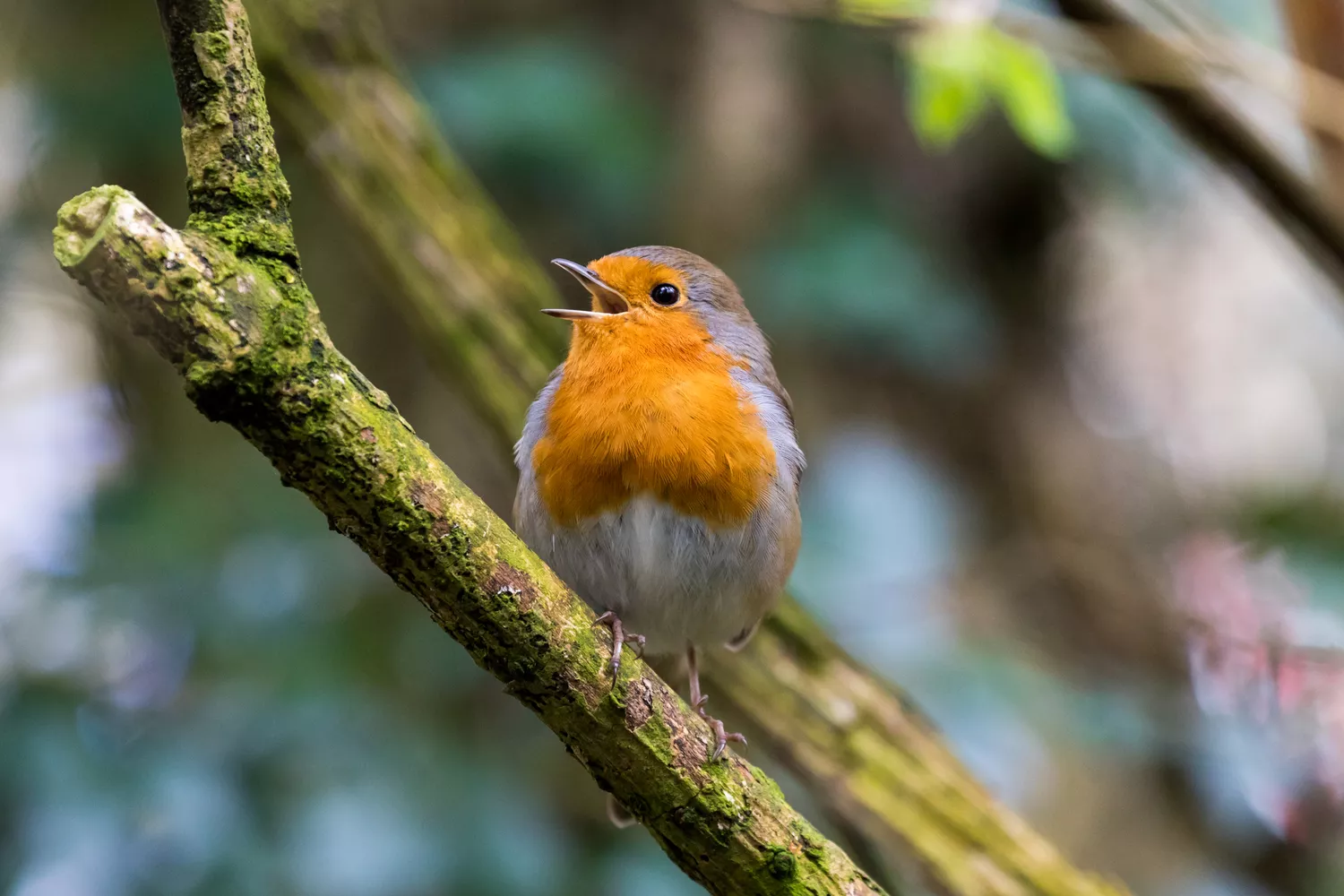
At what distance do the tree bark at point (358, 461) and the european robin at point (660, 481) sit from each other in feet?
1.37

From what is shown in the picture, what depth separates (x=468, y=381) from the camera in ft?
9.56

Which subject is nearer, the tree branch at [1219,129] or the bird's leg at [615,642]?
the bird's leg at [615,642]

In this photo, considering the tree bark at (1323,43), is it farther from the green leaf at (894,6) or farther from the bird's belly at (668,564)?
the bird's belly at (668,564)

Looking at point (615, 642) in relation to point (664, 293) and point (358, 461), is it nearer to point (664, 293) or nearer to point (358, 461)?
point (358, 461)

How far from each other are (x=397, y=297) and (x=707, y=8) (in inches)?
89.5

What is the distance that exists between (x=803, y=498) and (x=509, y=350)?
3.63 feet

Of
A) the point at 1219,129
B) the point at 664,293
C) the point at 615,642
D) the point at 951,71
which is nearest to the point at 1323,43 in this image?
the point at 1219,129

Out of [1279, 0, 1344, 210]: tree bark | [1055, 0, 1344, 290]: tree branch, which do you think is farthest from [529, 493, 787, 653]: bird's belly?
[1279, 0, 1344, 210]: tree bark

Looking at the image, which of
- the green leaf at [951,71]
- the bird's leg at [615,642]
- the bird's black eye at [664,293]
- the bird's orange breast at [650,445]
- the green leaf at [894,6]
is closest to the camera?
the bird's leg at [615,642]

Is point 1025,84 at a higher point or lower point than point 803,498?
higher

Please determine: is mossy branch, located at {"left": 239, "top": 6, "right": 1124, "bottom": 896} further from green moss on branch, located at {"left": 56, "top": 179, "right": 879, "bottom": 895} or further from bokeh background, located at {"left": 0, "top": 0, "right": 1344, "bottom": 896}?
green moss on branch, located at {"left": 56, "top": 179, "right": 879, "bottom": 895}

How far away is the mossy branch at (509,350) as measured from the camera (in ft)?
9.01

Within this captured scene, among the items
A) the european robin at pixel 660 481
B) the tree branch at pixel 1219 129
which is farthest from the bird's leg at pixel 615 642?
the tree branch at pixel 1219 129

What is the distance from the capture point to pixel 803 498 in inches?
142
